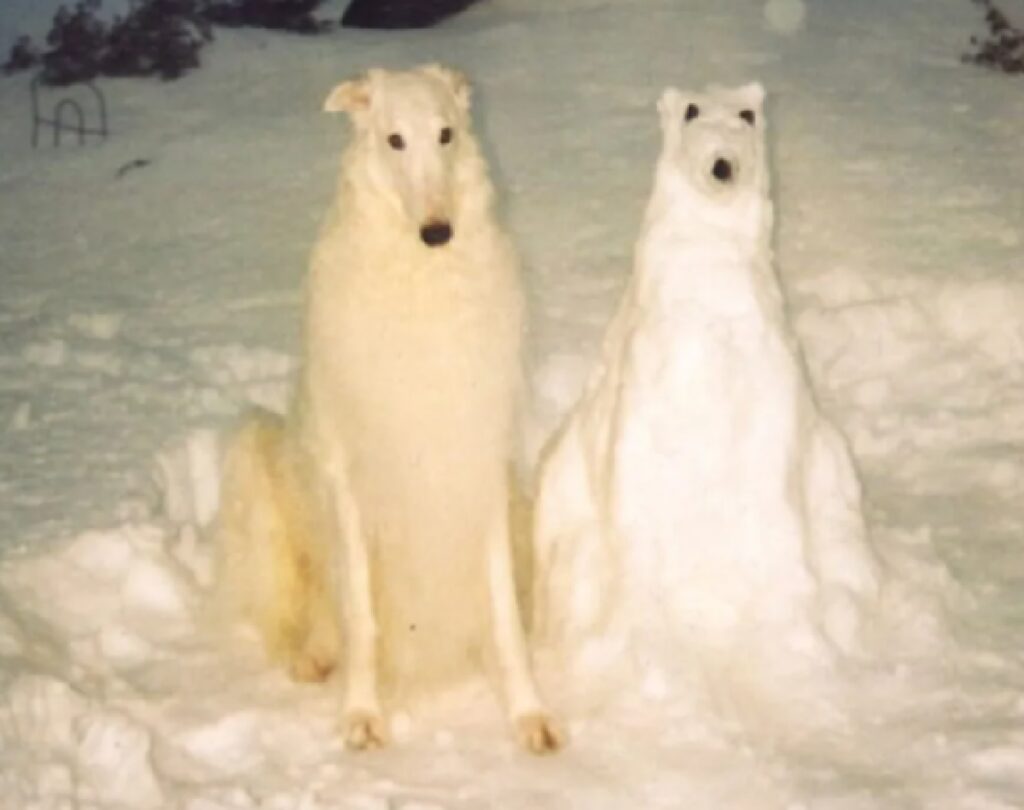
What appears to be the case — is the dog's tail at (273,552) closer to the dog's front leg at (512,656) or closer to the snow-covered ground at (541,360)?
the snow-covered ground at (541,360)

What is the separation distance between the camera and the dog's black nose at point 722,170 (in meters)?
3.52

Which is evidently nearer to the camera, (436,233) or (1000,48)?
(436,233)

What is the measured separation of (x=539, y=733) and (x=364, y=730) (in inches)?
17.7

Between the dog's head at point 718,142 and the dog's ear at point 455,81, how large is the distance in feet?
1.89

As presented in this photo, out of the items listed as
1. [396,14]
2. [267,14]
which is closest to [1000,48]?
[396,14]

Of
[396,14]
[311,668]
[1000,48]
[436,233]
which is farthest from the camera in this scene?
[396,14]

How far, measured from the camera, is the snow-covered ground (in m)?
3.28

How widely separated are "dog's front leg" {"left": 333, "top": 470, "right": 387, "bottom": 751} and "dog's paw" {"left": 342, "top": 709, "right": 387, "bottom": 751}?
40 mm

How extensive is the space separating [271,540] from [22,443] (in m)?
1.52

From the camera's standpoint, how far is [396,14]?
1005 centimetres

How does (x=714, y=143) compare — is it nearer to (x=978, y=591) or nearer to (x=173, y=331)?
(x=978, y=591)

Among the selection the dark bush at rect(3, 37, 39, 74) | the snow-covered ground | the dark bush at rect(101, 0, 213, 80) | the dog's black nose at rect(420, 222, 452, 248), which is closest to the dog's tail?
the snow-covered ground

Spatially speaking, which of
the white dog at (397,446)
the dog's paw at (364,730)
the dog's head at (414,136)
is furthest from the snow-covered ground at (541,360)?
the dog's head at (414,136)

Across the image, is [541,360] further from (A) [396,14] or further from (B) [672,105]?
(A) [396,14]
